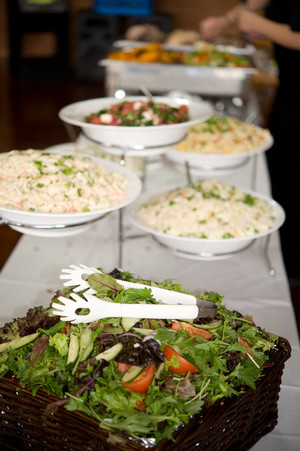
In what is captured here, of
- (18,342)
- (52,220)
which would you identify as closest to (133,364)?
(18,342)

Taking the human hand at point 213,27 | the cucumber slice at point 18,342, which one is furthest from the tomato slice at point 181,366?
the human hand at point 213,27

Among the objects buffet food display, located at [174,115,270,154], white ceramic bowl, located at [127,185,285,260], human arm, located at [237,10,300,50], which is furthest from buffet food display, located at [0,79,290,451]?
human arm, located at [237,10,300,50]

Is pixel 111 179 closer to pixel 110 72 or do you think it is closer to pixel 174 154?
pixel 174 154

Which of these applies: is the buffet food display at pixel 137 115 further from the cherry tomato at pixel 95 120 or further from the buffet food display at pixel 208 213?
the buffet food display at pixel 208 213

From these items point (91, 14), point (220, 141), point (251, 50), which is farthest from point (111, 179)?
point (91, 14)

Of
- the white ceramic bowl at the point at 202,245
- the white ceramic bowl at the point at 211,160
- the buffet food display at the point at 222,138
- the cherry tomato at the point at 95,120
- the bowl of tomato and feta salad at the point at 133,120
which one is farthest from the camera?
the buffet food display at the point at 222,138

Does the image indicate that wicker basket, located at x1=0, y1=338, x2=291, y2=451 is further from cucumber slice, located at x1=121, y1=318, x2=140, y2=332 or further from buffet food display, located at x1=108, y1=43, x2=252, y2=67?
buffet food display, located at x1=108, y1=43, x2=252, y2=67

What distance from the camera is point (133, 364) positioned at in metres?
0.96

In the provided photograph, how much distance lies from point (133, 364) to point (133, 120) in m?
1.14

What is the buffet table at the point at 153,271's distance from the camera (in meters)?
1.67

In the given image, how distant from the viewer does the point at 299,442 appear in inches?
47.8

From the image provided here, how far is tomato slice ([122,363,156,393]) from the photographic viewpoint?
0.93 metres

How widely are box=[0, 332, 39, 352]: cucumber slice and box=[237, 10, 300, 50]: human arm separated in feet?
6.97

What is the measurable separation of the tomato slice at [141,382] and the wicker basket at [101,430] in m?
0.08
